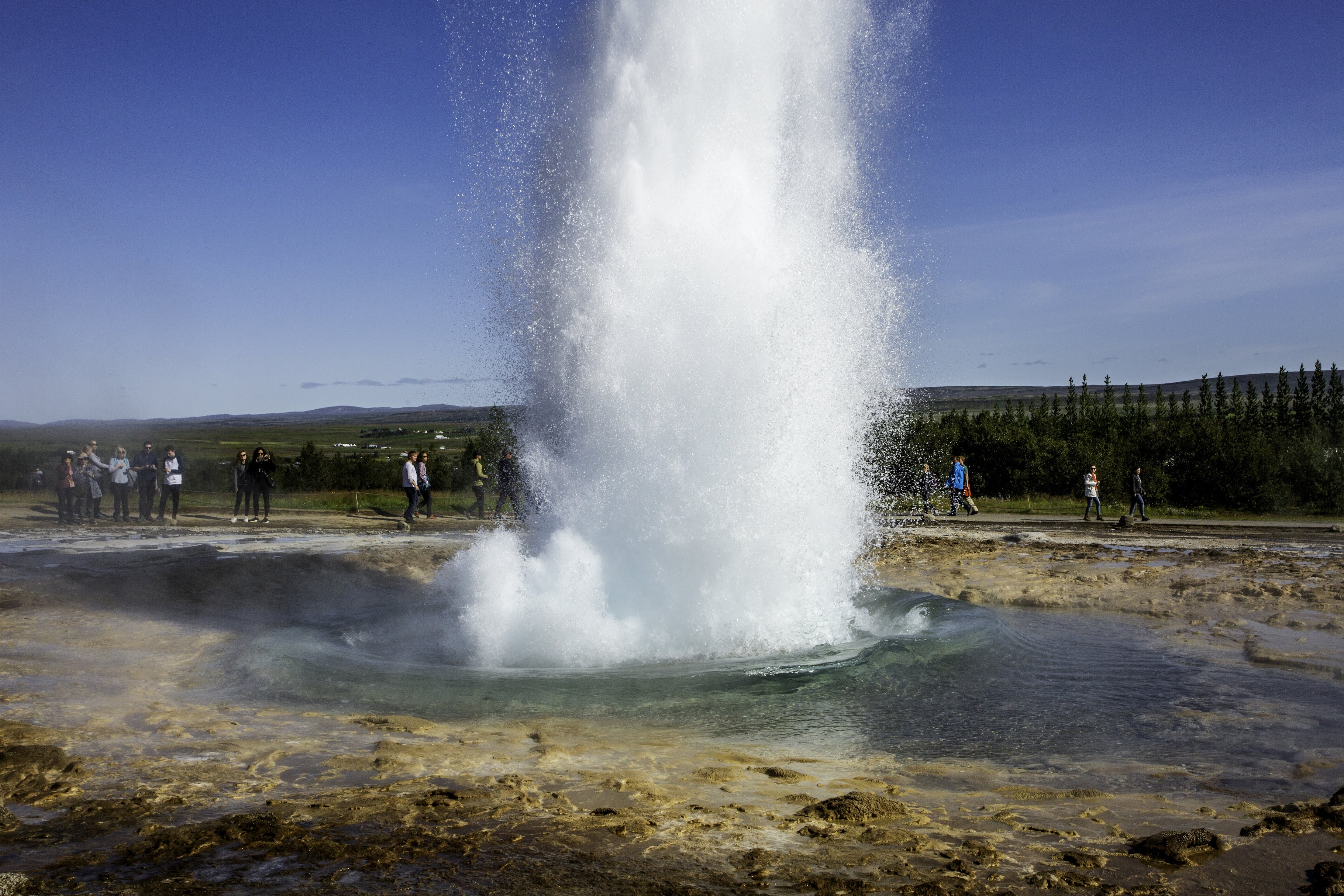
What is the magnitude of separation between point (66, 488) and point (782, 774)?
64.5ft

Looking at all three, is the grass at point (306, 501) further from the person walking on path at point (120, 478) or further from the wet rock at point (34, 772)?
the wet rock at point (34, 772)

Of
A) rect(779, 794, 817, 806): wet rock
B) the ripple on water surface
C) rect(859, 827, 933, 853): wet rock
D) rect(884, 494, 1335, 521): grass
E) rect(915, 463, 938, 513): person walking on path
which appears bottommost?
rect(884, 494, 1335, 521): grass

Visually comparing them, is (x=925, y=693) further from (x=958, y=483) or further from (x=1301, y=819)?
(x=958, y=483)

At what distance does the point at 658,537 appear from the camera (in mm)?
9062

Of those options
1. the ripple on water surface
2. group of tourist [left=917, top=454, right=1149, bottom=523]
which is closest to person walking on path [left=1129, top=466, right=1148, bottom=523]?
group of tourist [left=917, top=454, right=1149, bottom=523]

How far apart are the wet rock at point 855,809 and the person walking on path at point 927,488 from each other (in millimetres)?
21053

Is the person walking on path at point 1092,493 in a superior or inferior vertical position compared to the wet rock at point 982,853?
superior

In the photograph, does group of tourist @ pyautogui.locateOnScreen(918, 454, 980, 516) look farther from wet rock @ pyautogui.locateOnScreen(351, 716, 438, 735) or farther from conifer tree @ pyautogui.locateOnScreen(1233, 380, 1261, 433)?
wet rock @ pyautogui.locateOnScreen(351, 716, 438, 735)

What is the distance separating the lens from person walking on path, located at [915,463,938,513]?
1005 inches

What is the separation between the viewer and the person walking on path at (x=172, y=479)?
67.2 feet

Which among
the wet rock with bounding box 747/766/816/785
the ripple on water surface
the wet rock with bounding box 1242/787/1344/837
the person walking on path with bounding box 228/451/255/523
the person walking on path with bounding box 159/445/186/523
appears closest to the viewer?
the wet rock with bounding box 1242/787/1344/837

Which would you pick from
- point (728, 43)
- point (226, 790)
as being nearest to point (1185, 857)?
point (226, 790)

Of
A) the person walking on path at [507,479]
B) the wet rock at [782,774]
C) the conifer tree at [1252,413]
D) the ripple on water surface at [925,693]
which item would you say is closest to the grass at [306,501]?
the person walking on path at [507,479]

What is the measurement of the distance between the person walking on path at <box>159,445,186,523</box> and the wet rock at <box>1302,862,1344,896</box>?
21.0 meters
